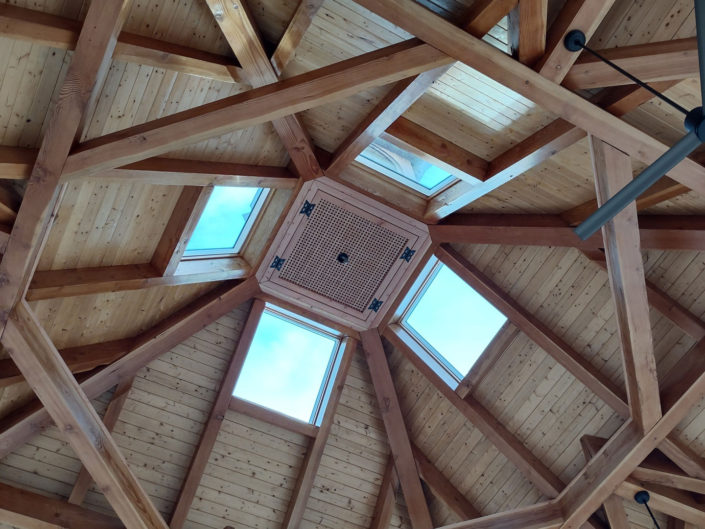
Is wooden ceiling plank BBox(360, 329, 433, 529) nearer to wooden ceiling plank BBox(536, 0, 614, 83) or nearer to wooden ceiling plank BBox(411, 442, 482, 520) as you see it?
wooden ceiling plank BBox(411, 442, 482, 520)

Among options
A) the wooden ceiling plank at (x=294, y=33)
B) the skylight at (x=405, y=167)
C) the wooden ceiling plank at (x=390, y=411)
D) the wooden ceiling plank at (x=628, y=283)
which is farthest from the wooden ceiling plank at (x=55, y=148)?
the wooden ceiling plank at (x=390, y=411)

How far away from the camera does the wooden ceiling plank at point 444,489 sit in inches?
204

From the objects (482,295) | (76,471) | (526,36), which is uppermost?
(482,295)

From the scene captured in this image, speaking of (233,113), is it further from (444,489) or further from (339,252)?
(444,489)

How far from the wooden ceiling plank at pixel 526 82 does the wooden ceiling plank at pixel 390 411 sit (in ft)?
7.83

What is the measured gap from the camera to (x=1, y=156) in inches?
127

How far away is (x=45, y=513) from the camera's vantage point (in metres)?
4.36

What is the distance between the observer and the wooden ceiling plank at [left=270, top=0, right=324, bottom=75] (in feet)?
10.7

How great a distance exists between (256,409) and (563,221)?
7.68 feet

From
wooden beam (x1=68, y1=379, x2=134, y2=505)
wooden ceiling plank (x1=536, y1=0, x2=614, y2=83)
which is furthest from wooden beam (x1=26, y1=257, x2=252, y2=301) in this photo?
wooden ceiling plank (x1=536, y1=0, x2=614, y2=83)

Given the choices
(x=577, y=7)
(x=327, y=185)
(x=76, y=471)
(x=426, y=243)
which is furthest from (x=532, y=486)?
(x=577, y=7)

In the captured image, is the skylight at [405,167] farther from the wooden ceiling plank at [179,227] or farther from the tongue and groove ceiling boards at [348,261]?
Answer: the wooden ceiling plank at [179,227]

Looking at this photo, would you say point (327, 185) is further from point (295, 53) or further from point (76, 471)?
point (76, 471)

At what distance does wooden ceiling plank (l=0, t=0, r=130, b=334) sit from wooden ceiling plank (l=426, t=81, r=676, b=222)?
1.96 metres
